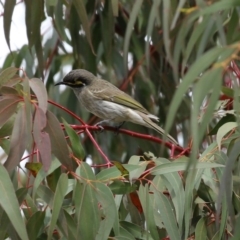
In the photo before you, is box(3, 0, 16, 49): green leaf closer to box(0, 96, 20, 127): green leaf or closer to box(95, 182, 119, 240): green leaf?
box(0, 96, 20, 127): green leaf

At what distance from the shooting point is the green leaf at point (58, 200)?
2754 millimetres

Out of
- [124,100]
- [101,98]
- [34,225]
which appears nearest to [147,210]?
[34,225]

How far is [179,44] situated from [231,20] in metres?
0.82

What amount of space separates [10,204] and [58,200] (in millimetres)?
197

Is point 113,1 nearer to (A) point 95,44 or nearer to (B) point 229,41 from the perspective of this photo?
(B) point 229,41

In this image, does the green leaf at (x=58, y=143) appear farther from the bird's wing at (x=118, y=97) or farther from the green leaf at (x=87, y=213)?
the bird's wing at (x=118, y=97)

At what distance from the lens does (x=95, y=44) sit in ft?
17.0

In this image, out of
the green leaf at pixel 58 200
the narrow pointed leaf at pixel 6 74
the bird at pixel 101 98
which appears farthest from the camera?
the bird at pixel 101 98

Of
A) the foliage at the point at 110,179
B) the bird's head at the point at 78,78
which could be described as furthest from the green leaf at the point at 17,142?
the bird's head at the point at 78,78

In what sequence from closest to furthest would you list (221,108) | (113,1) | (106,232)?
(106,232) → (113,1) → (221,108)

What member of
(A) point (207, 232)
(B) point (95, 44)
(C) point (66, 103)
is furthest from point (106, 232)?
(C) point (66, 103)

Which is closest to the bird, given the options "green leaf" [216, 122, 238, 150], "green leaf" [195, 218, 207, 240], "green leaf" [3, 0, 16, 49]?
"green leaf" [3, 0, 16, 49]

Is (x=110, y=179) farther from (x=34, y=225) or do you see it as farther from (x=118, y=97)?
(x=118, y=97)

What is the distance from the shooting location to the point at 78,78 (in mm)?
5258
